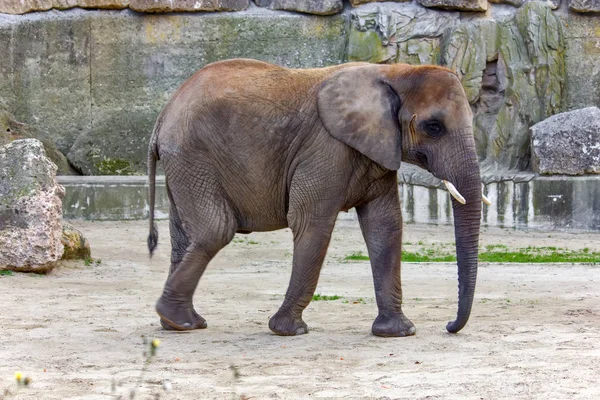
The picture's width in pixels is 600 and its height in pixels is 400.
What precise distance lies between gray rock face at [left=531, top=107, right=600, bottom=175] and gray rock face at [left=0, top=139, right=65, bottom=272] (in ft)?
25.0

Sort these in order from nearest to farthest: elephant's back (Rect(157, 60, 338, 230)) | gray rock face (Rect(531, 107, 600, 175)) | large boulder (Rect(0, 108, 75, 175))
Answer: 1. elephant's back (Rect(157, 60, 338, 230))
2. large boulder (Rect(0, 108, 75, 175))
3. gray rock face (Rect(531, 107, 600, 175))

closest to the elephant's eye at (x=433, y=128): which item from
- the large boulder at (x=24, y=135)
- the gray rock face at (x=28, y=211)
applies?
the gray rock face at (x=28, y=211)

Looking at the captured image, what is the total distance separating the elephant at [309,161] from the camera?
8016 millimetres

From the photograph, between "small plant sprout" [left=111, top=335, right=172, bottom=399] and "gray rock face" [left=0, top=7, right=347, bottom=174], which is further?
"gray rock face" [left=0, top=7, right=347, bottom=174]

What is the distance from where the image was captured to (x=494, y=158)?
17125 mm

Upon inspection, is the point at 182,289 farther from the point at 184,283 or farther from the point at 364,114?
the point at 364,114

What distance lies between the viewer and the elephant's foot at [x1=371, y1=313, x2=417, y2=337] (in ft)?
26.8

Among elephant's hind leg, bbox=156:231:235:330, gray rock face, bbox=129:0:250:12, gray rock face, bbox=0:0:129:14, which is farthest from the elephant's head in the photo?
gray rock face, bbox=0:0:129:14

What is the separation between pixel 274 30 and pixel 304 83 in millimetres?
9465

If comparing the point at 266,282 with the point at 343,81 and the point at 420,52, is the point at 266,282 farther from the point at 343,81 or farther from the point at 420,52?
the point at 420,52

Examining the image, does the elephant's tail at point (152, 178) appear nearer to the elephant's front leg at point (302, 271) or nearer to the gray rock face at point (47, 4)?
the elephant's front leg at point (302, 271)

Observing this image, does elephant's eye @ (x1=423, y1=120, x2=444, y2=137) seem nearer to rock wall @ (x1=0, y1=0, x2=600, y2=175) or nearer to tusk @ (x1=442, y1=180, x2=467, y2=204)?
tusk @ (x1=442, y1=180, x2=467, y2=204)

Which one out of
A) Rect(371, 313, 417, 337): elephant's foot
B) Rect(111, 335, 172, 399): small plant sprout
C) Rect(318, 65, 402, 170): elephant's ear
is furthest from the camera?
Rect(371, 313, 417, 337): elephant's foot

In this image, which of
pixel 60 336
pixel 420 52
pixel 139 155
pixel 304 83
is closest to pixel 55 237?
pixel 60 336
